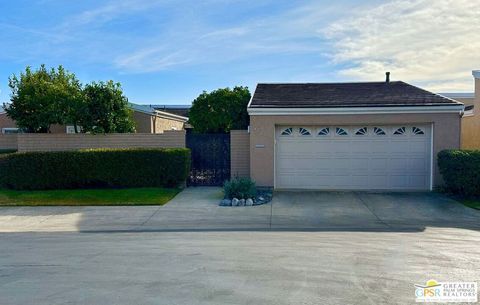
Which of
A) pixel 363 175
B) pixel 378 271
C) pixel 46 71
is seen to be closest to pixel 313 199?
pixel 363 175

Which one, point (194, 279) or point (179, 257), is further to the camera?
point (179, 257)

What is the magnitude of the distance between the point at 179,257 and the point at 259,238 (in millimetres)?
2125

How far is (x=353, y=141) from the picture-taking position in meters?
14.4

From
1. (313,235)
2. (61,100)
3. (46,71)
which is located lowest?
(313,235)

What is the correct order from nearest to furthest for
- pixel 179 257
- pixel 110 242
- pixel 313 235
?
pixel 179 257 < pixel 110 242 < pixel 313 235

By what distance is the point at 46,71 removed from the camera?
19203 millimetres

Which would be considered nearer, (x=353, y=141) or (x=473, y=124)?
(x=353, y=141)

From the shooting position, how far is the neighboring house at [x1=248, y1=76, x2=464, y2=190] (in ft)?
45.5

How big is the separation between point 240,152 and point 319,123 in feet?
10.5

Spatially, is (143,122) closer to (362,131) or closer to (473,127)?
(362,131)

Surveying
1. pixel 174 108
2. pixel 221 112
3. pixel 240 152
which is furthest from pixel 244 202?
pixel 174 108

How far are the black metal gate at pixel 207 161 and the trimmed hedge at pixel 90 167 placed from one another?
1.34 m

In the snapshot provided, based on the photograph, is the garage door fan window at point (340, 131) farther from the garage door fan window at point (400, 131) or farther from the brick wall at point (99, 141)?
the brick wall at point (99, 141)

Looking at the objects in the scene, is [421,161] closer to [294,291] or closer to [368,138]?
[368,138]
